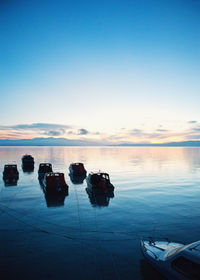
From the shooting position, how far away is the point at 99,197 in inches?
1094

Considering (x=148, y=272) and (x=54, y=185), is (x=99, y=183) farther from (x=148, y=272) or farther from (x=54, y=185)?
(x=148, y=272)

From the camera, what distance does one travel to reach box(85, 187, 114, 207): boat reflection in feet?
81.8

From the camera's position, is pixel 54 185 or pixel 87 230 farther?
pixel 54 185

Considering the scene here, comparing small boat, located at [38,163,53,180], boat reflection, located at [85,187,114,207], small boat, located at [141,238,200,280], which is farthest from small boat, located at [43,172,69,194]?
small boat, located at [141,238,200,280]

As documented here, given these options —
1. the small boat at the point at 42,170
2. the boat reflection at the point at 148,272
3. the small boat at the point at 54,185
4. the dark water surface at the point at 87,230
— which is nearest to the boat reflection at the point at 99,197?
the dark water surface at the point at 87,230

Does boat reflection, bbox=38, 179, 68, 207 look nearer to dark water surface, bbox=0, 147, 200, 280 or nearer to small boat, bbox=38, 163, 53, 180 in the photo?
dark water surface, bbox=0, 147, 200, 280

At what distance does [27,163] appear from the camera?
5872 cm

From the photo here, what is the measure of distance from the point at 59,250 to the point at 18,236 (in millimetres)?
4377

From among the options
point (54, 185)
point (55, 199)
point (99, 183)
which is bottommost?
point (55, 199)

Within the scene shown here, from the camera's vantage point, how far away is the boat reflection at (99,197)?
2492 centimetres

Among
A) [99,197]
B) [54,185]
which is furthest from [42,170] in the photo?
[99,197]

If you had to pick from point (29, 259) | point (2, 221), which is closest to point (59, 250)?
point (29, 259)

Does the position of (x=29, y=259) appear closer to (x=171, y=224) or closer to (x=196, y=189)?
(x=171, y=224)

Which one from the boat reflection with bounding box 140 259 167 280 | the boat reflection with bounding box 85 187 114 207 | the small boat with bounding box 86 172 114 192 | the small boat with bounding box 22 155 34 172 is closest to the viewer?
the boat reflection with bounding box 140 259 167 280
